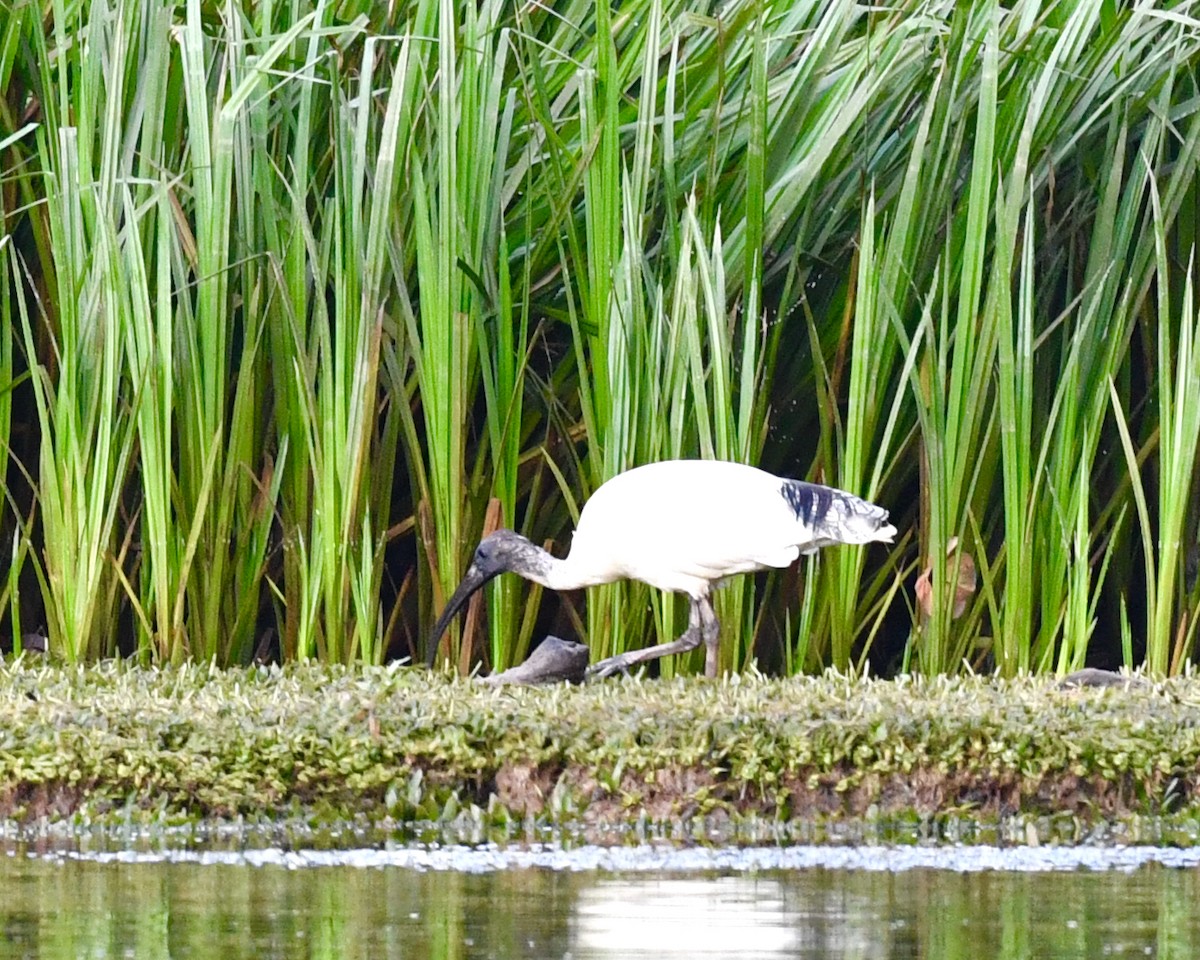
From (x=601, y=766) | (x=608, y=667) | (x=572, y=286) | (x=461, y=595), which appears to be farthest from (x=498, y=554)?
(x=601, y=766)

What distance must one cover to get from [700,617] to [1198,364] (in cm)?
143

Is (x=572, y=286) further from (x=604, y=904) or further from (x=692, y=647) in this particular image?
(x=604, y=904)

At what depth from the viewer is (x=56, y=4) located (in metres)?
6.43

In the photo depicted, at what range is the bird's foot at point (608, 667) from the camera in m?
6.20

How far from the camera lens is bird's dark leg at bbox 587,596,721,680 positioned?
20.4 feet

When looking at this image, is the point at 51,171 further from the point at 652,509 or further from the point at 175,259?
the point at 652,509

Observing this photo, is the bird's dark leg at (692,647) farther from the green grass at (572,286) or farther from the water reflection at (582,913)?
the water reflection at (582,913)

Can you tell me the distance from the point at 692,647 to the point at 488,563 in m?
0.58

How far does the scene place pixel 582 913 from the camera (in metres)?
3.85

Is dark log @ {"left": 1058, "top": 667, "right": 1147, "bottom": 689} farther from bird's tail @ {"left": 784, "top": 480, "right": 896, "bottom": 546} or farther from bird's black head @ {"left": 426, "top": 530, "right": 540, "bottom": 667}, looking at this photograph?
bird's black head @ {"left": 426, "top": 530, "right": 540, "bottom": 667}

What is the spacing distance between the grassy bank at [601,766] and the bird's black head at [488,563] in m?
1.21

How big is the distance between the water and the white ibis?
1534mm

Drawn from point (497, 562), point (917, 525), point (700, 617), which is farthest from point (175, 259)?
point (917, 525)

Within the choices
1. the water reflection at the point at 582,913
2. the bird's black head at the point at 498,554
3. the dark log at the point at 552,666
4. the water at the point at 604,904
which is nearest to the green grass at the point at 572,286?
the bird's black head at the point at 498,554
